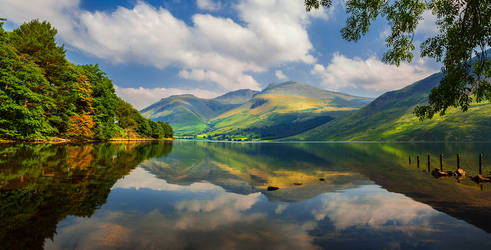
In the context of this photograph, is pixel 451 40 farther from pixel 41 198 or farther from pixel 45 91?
pixel 45 91

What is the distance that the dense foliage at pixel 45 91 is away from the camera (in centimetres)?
4856

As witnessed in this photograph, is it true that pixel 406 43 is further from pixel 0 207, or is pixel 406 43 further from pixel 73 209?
pixel 0 207

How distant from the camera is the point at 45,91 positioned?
2343 inches

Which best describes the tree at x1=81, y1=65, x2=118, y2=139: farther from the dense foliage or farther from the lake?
the lake

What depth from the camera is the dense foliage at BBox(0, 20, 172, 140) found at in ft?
159

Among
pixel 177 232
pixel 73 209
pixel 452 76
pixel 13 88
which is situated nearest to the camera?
pixel 177 232

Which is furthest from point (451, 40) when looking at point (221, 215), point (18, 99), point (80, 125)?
point (80, 125)

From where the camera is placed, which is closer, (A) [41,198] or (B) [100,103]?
(A) [41,198]

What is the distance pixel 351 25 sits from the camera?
23.4 meters

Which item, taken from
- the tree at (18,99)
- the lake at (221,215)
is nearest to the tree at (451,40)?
the lake at (221,215)

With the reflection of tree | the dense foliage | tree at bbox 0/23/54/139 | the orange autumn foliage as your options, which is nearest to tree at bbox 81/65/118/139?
the dense foliage

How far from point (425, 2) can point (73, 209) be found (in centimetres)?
3244

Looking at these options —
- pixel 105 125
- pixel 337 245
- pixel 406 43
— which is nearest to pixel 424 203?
pixel 337 245

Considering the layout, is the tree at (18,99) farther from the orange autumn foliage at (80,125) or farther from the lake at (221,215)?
the lake at (221,215)
